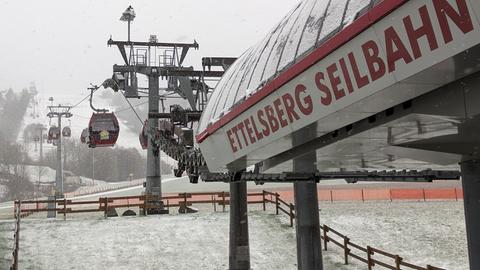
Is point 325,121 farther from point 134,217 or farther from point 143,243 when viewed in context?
point 134,217

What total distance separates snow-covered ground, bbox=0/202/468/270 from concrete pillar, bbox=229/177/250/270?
241cm

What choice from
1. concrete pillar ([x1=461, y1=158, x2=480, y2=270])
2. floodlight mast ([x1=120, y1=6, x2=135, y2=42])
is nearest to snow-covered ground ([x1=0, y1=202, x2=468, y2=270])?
concrete pillar ([x1=461, y1=158, x2=480, y2=270])

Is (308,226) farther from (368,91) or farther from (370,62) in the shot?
(370,62)

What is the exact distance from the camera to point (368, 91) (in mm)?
4715

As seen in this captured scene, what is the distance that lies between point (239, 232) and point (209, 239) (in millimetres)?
5697

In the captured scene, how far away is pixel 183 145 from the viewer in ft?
67.0

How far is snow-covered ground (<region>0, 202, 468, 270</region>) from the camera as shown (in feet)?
56.6

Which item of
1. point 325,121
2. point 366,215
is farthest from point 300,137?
point 366,215

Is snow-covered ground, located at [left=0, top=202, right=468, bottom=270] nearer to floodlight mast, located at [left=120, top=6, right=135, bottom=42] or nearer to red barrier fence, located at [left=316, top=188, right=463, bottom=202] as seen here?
red barrier fence, located at [left=316, top=188, right=463, bottom=202]

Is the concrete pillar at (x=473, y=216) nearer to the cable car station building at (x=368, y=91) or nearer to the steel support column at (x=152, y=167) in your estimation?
the cable car station building at (x=368, y=91)

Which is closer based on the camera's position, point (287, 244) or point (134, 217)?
point (287, 244)

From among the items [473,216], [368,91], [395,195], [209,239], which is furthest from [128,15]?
[368,91]

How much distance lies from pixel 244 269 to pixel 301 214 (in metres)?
2.46

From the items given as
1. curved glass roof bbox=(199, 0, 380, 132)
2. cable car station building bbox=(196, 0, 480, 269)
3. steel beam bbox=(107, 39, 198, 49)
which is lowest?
cable car station building bbox=(196, 0, 480, 269)
